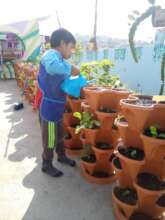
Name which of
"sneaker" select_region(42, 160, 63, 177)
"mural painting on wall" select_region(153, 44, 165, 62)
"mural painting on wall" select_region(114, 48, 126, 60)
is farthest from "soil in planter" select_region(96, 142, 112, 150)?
"mural painting on wall" select_region(114, 48, 126, 60)

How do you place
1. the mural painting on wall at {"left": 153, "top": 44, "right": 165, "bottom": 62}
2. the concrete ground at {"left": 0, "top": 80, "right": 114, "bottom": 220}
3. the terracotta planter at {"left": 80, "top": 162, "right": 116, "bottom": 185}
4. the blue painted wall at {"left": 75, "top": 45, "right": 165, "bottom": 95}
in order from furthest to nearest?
the blue painted wall at {"left": 75, "top": 45, "right": 165, "bottom": 95}, the mural painting on wall at {"left": 153, "top": 44, "right": 165, "bottom": 62}, the terracotta planter at {"left": 80, "top": 162, "right": 116, "bottom": 185}, the concrete ground at {"left": 0, "top": 80, "right": 114, "bottom": 220}

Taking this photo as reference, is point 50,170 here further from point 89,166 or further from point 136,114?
point 136,114

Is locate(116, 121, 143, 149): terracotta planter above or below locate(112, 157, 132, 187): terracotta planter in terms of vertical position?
above

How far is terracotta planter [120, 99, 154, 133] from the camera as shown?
5.18 ft

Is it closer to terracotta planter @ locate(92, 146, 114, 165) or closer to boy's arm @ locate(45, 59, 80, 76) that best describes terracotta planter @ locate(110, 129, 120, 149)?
terracotta planter @ locate(92, 146, 114, 165)

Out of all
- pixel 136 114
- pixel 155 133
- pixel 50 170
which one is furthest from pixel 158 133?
pixel 50 170

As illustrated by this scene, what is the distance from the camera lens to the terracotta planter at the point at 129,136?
1809 mm

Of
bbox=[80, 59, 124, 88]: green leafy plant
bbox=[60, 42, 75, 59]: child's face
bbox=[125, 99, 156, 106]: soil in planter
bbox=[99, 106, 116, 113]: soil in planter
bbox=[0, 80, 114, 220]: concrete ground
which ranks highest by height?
bbox=[60, 42, 75, 59]: child's face

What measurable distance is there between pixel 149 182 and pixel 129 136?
32 cm

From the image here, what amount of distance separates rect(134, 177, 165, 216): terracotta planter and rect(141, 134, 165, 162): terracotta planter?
0.20 m

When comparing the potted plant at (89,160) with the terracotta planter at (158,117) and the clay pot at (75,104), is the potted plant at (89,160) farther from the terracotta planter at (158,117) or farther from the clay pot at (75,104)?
the terracotta planter at (158,117)

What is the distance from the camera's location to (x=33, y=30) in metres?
11.3

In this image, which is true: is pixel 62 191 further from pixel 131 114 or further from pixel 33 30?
pixel 33 30

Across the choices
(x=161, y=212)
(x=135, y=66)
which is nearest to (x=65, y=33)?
(x=161, y=212)
